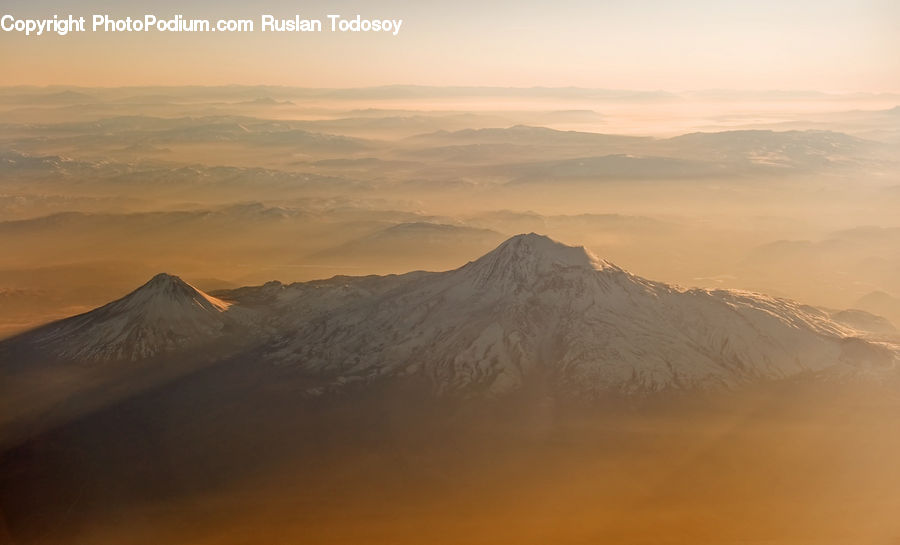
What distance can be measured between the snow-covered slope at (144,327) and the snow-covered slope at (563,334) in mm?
6091

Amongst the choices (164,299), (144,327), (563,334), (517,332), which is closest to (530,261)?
(517,332)

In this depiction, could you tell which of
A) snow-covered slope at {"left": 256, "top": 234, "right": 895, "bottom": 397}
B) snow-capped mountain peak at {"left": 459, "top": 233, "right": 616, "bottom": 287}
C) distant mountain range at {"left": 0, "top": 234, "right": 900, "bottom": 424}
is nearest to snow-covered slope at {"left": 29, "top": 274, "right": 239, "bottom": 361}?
distant mountain range at {"left": 0, "top": 234, "right": 900, "bottom": 424}

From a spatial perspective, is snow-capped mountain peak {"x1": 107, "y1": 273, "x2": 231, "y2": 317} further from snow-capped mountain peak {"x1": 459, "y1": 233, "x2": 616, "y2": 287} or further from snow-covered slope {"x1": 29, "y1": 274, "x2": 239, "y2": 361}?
snow-capped mountain peak {"x1": 459, "y1": 233, "x2": 616, "y2": 287}

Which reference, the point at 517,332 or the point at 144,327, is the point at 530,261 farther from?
the point at 144,327

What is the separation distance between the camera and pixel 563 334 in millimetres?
53219

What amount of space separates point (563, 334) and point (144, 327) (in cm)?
2837

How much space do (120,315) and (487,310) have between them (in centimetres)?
2609

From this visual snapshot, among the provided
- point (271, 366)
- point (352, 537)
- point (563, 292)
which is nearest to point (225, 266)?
point (271, 366)

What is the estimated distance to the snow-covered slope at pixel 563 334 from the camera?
5091 centimetres

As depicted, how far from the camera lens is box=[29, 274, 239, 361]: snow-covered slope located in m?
57.6

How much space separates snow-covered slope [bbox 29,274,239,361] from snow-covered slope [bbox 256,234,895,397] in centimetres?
609

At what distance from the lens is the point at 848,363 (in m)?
51.9

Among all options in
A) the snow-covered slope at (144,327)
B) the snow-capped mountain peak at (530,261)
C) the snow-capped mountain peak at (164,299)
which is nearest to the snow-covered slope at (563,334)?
the snow-capped mountain peak at (530,261)

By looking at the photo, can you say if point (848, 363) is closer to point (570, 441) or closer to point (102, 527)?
point (570, 441)
